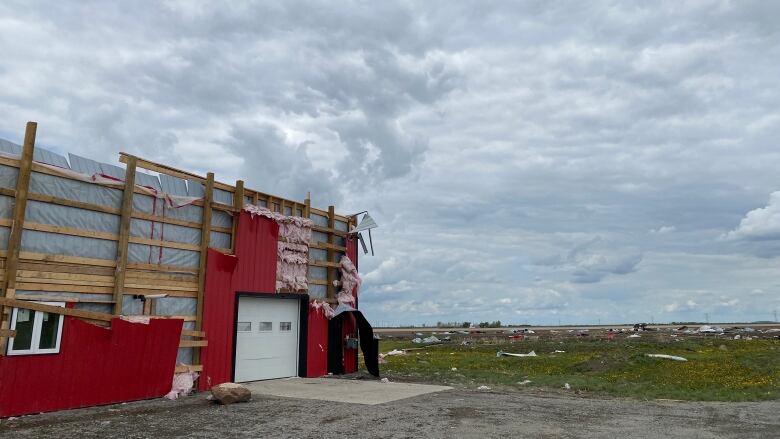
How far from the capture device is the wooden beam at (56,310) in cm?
1138

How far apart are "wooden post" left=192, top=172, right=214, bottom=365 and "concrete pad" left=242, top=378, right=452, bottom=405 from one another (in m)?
2.29

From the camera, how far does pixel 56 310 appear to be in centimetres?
1212

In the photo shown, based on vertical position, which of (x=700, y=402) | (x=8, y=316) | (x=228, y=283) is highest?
(x=228, y=283)

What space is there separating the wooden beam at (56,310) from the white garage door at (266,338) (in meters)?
4.45

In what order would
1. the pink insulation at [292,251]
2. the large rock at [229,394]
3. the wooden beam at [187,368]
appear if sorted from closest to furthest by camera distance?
the large rock at [229,394]
the wooden beam at [187,368]
the pink insulation at [292,251]

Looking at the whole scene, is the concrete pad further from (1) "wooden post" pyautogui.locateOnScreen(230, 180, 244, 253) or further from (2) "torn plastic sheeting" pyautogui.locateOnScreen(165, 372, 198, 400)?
(1) "wooden post" pyautogui.locateOnScreen(230, 180, 244, 253)

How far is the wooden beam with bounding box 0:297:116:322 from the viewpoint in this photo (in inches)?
448

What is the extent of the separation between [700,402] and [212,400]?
493 inches

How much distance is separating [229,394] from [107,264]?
13.5ft

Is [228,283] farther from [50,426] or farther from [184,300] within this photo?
[50,426]

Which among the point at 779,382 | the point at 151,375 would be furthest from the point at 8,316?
the point at 779,382

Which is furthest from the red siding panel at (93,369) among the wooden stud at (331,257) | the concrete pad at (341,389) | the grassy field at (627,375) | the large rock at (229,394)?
the grassy field at (627,375)

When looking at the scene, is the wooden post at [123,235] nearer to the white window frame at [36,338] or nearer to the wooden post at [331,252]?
the white window frame at [36,338]

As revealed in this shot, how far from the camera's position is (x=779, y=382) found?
18.8m
